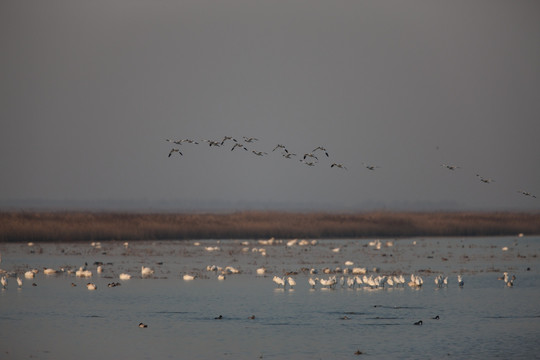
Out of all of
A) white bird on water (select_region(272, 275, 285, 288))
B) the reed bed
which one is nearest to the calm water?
white bird on water (select_region(272, 275, 285, 288))

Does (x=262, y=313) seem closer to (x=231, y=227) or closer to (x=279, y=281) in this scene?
(x=279, y=281)

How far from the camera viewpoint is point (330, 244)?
51250mm

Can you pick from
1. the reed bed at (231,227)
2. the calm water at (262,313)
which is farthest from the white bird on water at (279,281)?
the reed bed at (231,227)

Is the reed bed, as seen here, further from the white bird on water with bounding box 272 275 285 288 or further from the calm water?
the white bird on water with bounding box 272 275 285 288

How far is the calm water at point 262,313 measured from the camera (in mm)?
19172

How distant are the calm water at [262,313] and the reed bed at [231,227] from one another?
10944mm

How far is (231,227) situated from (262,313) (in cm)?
3377

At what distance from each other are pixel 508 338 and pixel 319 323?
14.9 feet

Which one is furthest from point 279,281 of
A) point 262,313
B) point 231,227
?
point 231,227

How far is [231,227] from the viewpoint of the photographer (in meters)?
57.8

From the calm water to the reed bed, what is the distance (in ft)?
35.9

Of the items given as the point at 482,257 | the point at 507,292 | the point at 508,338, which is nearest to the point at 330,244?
the point at 482,257

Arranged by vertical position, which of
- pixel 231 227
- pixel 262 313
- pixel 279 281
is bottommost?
pixel 262 313

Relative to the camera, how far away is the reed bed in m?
50.9
